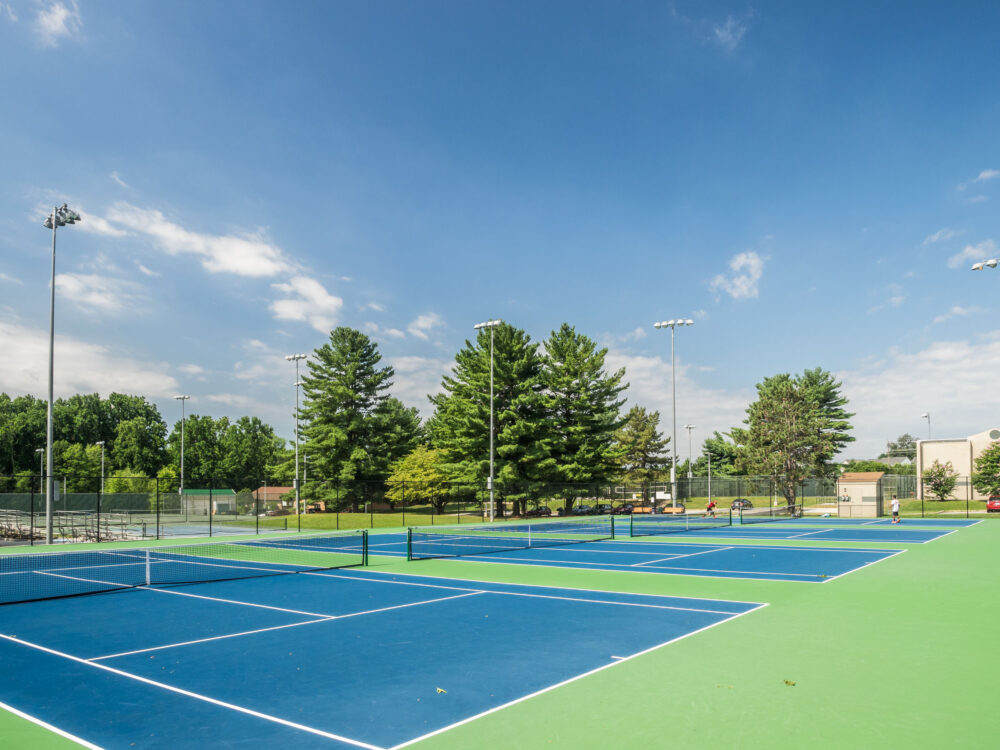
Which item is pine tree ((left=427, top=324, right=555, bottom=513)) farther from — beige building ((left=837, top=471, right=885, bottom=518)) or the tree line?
beige building ((left=837, top=471, right=885, bottom=518))

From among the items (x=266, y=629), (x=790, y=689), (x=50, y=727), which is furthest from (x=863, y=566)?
(x=50, y=727)

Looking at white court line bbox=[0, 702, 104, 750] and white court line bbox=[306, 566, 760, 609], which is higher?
white court line bbox=[0, 702, 104, 750]

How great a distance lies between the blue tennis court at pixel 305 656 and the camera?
6973 mm

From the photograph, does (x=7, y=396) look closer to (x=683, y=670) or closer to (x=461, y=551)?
(x=461, y=551)

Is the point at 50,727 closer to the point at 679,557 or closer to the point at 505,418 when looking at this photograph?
the point at 679,557

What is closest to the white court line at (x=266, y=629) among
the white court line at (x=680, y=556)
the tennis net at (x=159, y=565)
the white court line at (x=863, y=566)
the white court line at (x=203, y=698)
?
the white court line at (x=203, y=698)

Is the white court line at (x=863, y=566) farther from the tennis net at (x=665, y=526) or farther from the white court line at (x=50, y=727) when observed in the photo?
Result: the white court line at (x=50, y=727)

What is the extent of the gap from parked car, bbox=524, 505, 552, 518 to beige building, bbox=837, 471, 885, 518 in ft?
65.5

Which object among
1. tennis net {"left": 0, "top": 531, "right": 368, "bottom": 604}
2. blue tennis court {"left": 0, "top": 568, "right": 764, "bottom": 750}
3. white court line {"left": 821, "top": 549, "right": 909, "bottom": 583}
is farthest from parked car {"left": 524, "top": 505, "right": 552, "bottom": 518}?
blue tennis court {"left": 0, "top": 568, "right": 764, "bottom": 750}

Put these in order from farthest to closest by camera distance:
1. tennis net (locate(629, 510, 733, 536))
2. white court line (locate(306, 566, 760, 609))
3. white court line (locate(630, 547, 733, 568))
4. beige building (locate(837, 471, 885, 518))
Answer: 1. beige building (locate(837, 471, 885, 518))
2. tennis net (locate(629, 510, 733, 536))
3. white court line (locate(630, 547, 733, 568))
4. white court line (locate(306, 566, 760, 609))

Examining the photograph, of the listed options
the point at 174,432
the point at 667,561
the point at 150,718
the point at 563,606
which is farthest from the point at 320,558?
the point at 174,432

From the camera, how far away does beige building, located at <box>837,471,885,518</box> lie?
1945 inches

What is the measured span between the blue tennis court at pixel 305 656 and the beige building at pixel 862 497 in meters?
41.2

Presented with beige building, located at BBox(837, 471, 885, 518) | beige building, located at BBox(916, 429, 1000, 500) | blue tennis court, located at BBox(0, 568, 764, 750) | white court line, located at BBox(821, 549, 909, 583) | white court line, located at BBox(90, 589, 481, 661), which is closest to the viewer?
blue tennis court, located at BBox(0, 568, 764, 750)
